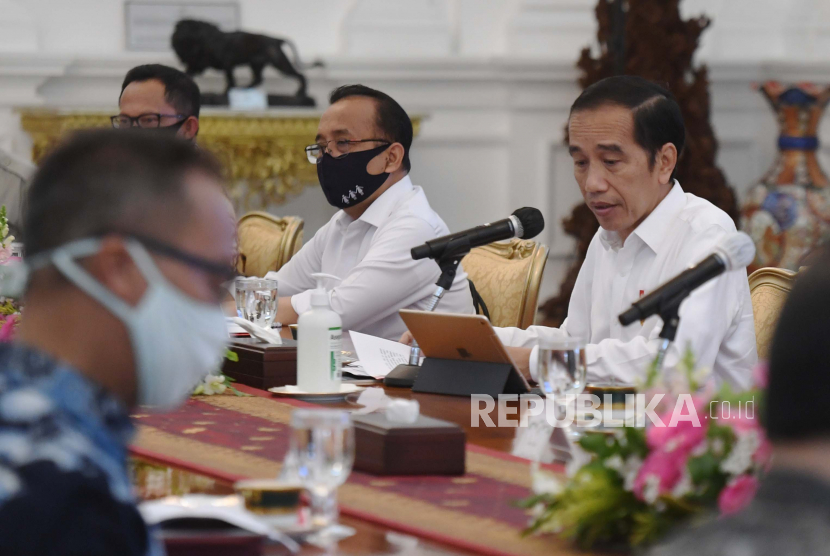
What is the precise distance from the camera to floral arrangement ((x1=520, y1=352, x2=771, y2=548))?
45.5 inches

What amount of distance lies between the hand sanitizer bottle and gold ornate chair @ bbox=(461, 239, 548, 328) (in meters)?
1.06

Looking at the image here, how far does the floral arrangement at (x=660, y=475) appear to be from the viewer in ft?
3.79

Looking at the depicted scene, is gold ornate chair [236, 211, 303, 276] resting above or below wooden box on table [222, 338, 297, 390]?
above

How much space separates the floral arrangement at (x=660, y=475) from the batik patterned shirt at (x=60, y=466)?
462mm

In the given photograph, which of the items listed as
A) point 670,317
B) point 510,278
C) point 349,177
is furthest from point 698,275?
point 349,177

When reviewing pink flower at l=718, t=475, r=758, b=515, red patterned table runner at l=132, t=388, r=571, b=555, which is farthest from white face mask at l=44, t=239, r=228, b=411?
pink flower at l=718, t=475, r=758, b=515

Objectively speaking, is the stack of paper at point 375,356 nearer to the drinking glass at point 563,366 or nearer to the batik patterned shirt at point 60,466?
the drinking glass at point 563,366

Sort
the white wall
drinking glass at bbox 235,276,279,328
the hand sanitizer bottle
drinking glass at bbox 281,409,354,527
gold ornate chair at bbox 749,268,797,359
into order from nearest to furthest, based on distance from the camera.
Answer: drinking glass at bbox 281,409,354,527 → the hand sanitizer bottle → gold ornate chair at bbox 749,268,797,359 → drinking glass at bbox 235,276,279,328 → the white wall

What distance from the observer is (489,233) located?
235 centimetres

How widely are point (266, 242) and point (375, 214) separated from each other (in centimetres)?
105

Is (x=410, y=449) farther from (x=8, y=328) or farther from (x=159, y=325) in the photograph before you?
(x=8, y=328)

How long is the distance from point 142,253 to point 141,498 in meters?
0.60

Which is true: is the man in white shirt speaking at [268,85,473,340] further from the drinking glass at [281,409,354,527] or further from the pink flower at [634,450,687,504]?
the pink flower at [634,450,687,504]

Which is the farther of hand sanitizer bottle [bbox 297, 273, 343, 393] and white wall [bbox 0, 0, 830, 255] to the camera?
white wall [bbox 0, 0, 830, 255]
